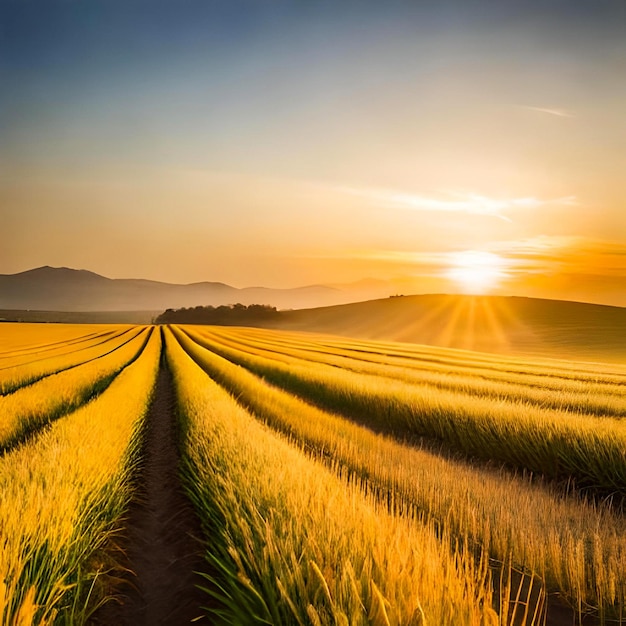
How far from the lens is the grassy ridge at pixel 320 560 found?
8.17 feet

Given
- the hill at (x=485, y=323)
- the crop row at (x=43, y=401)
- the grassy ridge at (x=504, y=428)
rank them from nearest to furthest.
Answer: the grassy ridge at (x=504, y=428) < the crop row at (x=43, y=401) < the hill at (x=485, y=323)

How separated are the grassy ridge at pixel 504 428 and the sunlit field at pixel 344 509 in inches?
1.6

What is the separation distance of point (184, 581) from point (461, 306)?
368 feet

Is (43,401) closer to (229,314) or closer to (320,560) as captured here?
(320,560)

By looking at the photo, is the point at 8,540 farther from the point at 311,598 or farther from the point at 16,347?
the point at 16,347

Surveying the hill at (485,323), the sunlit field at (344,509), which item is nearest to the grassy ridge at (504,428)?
the sunlit field at (344,509)

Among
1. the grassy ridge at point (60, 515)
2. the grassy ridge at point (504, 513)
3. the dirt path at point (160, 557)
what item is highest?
the grassy ridge at point (60, 515)

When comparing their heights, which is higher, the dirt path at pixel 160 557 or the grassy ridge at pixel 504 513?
the grassy ridge at pixel 504 513

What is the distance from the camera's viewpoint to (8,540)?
131 inches

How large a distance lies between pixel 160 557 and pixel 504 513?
393 centimetres

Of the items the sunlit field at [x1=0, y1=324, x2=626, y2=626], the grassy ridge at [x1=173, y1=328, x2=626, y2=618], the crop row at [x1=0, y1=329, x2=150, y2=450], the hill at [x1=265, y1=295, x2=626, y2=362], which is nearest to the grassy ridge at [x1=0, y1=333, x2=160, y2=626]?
the sunlit field at [x1=0, y1=324, x2=626, y2=626]

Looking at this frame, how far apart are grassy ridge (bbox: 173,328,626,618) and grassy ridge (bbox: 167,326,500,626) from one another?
1.42ft

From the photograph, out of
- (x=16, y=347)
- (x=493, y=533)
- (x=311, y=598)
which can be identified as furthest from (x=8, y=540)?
(x=16, y=347)

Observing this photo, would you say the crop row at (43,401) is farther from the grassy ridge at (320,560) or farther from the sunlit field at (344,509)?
the grassy ridge at (320,560)
